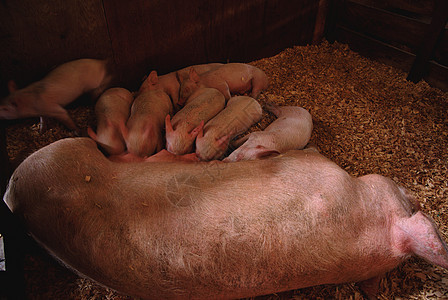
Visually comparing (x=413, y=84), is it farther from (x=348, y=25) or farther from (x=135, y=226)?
(x=135, y=226)

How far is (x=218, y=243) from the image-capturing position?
5.09 ft

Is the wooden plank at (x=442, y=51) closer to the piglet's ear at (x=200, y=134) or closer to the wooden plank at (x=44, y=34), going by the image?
the piglet's ear at (x=200, y=134)

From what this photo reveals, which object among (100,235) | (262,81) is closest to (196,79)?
(262,81)

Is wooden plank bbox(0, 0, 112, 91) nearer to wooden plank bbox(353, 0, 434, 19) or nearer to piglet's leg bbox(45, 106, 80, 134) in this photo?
piglet's leg bbox(45, 106, 80, 134)

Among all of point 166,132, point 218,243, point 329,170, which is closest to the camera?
point 218,243

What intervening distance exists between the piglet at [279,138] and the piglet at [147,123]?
0.68m

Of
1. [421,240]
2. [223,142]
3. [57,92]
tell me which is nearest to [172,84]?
[223,142]

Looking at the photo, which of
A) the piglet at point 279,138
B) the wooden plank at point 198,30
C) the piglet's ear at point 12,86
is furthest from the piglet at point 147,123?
the piglet's ear at point 12,86

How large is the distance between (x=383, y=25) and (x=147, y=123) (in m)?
3.66

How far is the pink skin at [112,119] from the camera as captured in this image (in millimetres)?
2462

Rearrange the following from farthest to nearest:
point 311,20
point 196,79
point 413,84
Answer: point 311,20, point 413,84, point 196,79

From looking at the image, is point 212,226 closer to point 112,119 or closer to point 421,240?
point 421,240

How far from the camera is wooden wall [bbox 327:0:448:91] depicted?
3594mm

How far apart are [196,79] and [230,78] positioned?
0.44 m
